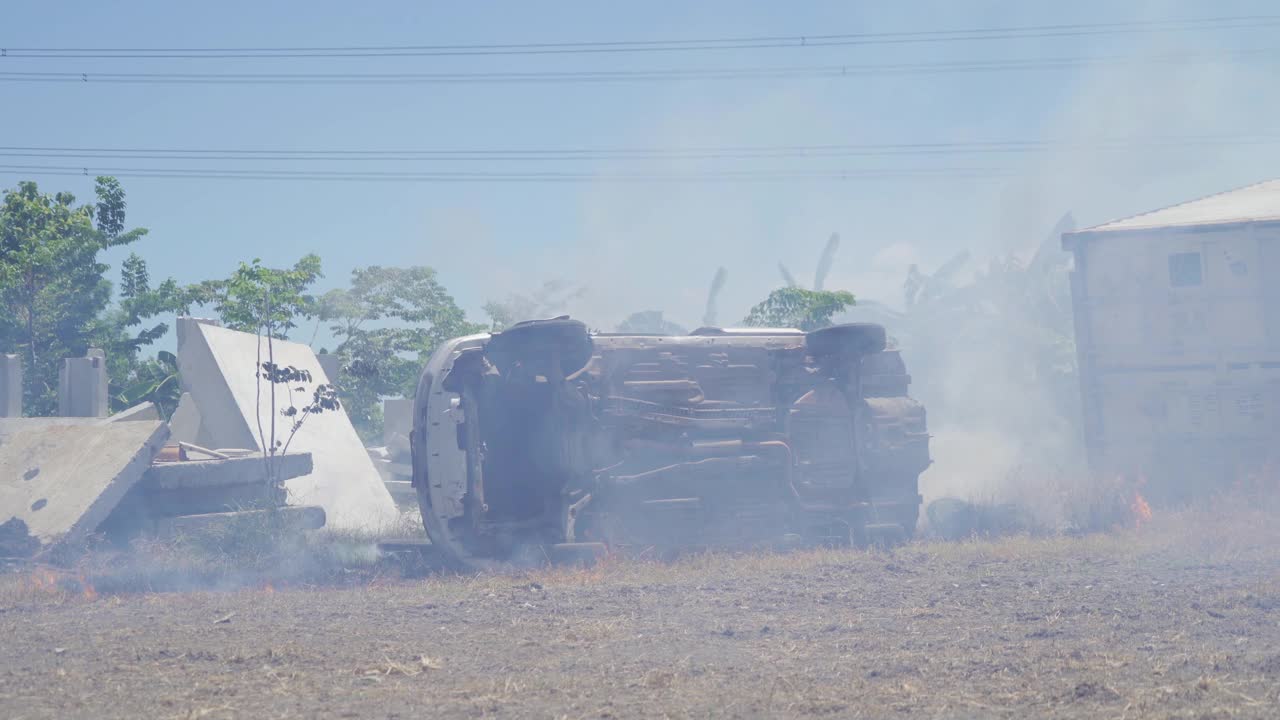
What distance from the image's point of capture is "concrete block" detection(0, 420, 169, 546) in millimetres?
10281

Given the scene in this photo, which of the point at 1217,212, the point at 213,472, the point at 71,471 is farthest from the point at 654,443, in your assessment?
the point at 1217,212

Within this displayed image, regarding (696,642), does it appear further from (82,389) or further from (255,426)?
(82,389)

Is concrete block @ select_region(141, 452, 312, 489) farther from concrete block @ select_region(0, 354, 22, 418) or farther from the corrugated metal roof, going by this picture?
the corrugated metal roof

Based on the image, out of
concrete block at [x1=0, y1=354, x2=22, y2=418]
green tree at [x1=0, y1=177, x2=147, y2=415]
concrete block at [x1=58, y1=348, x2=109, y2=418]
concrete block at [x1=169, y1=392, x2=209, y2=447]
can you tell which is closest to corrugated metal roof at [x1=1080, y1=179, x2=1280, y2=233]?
concrete block at [x1=169, y1=392, x2=209, y2=447]

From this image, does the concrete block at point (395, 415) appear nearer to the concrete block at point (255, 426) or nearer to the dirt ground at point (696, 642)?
the concrete block at point (255, 426)

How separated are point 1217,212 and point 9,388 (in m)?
17.5

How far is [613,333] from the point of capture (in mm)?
10273

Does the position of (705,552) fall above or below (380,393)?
below

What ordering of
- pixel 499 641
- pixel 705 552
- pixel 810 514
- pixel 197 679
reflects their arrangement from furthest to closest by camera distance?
pixel 810 514 → pixel 705 552 → pixel 499 641 → pixel 197 679

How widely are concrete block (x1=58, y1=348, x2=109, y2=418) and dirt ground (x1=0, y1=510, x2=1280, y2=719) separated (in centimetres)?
521

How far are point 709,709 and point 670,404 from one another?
553 centimetres

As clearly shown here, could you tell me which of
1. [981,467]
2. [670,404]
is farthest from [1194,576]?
[981,467]

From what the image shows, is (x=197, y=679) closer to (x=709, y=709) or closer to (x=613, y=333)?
(x=709, y=709)

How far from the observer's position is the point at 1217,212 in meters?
15.7
